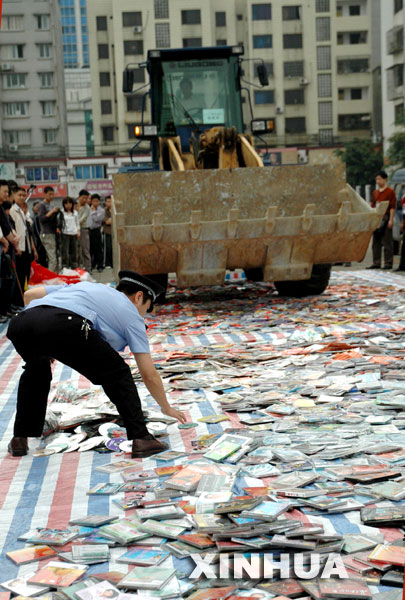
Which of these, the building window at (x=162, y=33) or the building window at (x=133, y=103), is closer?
the building window at (x=133, y=103)

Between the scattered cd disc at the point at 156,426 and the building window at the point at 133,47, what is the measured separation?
5823 cm

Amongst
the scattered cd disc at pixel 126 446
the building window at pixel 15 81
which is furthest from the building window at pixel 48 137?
the scattered cd disc at pixel 126 446

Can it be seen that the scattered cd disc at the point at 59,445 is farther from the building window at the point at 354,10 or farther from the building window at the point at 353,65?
the building window at the point at 354,10

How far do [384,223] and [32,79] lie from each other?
53.6 meters

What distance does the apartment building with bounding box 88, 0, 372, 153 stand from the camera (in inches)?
2362

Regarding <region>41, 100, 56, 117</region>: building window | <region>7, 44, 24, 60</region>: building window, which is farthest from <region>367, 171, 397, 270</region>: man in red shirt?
<region>7, 44, 24, 60</region>: building window

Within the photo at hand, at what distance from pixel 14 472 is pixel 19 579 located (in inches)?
55.1

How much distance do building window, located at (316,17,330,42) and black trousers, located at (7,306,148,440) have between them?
61.3 meters

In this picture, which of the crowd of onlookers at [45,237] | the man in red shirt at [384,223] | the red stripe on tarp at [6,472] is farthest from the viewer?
the man in red shirt at [384,223]

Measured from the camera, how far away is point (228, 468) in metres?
4.10

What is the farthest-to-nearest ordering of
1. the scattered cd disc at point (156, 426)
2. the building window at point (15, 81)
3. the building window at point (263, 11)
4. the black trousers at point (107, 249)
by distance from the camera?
1. the building window at point (15, 81)
2. the building window at point (263, 11)
3. the black trousers at point (107, 249)
4. the scattered cd disc at point (156, 426)

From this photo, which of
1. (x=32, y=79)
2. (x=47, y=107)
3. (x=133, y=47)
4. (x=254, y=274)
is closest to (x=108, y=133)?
(x=47, y=107)

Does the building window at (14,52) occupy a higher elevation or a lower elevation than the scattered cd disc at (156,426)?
higher

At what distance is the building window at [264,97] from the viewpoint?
6119 centimetres
